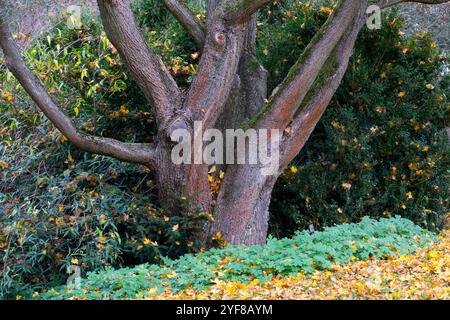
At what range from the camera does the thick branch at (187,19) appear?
805 centimetres

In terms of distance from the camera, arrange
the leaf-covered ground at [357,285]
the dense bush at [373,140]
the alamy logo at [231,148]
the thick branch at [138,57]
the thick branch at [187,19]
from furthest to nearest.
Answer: the dense bush at [373,140] < the thick branch at [187,19] < the alamy logo at [231,148] < the thick branch at [138,57] < the leaf-covered ground at [357,285]

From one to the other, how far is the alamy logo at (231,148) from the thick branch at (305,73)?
168 millimetres

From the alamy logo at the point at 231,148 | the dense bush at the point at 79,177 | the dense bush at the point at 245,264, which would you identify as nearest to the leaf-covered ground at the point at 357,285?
the dense bush at the point at 245,264

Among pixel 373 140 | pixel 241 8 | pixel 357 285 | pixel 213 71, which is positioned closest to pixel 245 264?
pixel 357 285

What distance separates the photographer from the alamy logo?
293 inches

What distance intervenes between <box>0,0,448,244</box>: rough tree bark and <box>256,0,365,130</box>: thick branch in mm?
11

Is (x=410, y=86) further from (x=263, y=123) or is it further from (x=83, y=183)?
(x=83, y=183)

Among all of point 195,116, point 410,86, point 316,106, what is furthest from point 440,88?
point 195,116

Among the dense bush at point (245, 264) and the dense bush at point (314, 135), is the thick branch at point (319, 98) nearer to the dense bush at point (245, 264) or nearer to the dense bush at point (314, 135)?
the dense bush at point (314, 135)

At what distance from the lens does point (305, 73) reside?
7746 mm

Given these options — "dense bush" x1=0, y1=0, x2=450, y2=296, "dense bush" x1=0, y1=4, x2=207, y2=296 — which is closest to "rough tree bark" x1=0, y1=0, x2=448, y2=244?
"dense bush" x1=0, y1=4, x2=207, y2=296

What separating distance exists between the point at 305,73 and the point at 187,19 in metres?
1.46

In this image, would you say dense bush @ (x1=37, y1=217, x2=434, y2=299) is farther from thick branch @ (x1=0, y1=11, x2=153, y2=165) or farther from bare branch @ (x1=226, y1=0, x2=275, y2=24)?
bare branch @ (x1=226, y1=0, x2=275, y2=24)

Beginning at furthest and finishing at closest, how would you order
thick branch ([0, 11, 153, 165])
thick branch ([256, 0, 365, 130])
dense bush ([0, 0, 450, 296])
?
dense bush ([0, 0, 450, 296]) → thick branch ([256, 0, 365, 130]) → thick branch ([0, 11, 153, 165])
